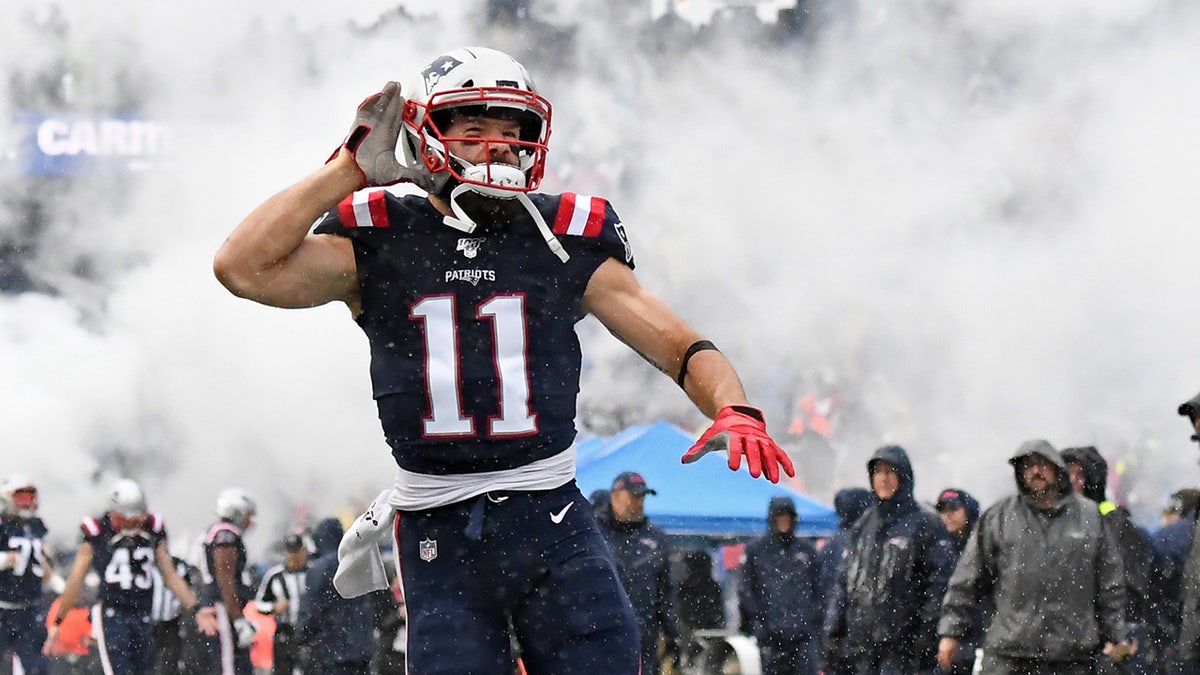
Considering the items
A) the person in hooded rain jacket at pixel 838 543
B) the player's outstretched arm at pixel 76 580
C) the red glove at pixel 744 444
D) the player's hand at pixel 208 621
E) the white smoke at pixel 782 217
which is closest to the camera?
the red glove at pixel 744 444

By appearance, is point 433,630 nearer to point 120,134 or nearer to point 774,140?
point 774,140

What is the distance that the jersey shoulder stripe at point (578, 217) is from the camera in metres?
3.09

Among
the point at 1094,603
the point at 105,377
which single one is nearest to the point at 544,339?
the point at 1094,603

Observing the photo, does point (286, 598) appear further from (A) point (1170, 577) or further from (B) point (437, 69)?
(B) point (437, 69)

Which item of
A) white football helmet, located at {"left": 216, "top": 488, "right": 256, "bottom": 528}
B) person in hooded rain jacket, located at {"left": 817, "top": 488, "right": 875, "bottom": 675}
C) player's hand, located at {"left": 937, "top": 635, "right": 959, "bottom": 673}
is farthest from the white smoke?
player's hand, located at {"left": 937, "top": 635, "right": 959, "bottom": 673}

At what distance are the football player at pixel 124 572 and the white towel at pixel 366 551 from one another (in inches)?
229

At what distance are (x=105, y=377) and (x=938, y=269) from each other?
9.38m

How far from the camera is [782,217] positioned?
18219mm

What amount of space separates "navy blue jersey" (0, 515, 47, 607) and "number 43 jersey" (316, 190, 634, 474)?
6538 millimetres

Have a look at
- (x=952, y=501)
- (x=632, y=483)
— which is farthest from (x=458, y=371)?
(x=952, y=501)

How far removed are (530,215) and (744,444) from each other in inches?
23.7

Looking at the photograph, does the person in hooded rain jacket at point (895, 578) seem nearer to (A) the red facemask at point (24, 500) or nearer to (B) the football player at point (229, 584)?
(B) the football player at point (229, 584)

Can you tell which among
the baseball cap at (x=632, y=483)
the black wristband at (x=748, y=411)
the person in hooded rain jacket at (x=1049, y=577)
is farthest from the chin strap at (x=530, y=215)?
the baseball cap at (x=632, y=483)

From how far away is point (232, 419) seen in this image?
63.0 feet
